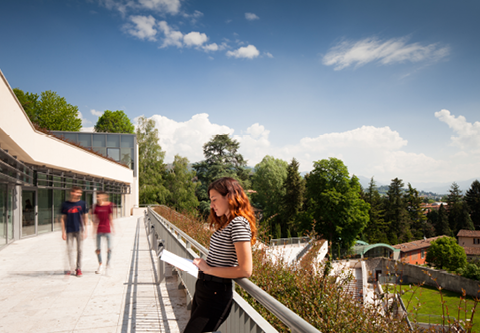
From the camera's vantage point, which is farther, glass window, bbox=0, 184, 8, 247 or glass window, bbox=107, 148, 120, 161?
glass window, bbox=107, 148, 120, 161

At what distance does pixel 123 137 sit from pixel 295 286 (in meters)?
34.6

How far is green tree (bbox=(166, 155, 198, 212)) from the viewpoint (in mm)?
47750

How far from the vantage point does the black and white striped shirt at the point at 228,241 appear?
6.33 ft

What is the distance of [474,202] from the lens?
84.0 m

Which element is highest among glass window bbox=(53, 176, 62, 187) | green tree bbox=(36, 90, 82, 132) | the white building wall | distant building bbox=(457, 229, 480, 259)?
green tree bbox=(36, 90, 82, 132)

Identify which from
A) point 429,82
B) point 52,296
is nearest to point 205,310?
point 52,296

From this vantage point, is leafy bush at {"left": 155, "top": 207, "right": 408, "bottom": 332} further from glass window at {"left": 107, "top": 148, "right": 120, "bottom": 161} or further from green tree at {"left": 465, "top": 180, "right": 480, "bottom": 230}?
green tree at {"left": 465, "top": 180, "right": 480, "bottom": 230}

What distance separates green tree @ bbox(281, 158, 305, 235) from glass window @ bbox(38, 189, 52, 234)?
119 feet

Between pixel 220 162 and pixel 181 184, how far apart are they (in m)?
7.51

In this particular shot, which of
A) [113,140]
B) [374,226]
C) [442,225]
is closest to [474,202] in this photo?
[442,225]

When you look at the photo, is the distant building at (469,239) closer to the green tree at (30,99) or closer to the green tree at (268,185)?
the green tree at (268,185)

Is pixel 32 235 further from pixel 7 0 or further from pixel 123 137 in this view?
pixel 123 137

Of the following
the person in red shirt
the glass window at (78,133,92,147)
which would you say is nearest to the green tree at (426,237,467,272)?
the glass window at (78,133,92,147)

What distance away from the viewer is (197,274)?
2189 millimetres
